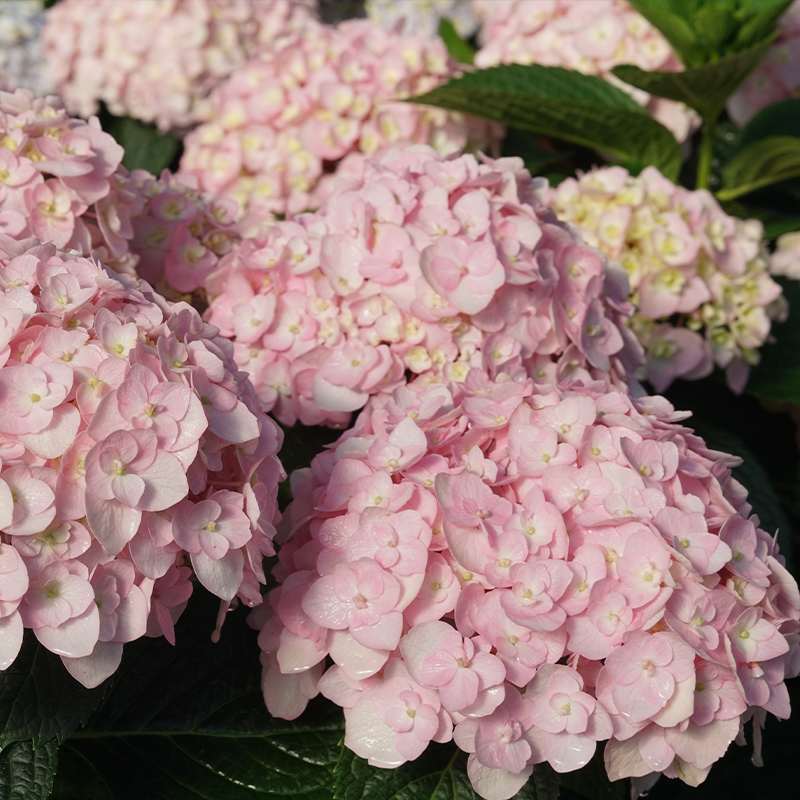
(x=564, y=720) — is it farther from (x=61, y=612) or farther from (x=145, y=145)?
(x=145, y=145)

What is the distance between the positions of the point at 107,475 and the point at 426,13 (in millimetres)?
1878

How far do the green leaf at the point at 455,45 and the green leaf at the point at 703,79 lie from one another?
529 millimetres

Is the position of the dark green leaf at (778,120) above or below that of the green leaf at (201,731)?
above

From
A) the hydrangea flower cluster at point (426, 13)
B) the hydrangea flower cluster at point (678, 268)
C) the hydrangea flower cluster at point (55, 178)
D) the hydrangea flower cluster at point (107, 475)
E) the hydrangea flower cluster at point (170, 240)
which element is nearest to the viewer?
the hydrangea flower cluster at point (107, 475)

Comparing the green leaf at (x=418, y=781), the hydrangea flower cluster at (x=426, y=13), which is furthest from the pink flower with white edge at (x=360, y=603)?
the hydrangea flower cluster at (x=426, y=13)

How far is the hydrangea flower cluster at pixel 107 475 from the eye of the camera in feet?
1.84

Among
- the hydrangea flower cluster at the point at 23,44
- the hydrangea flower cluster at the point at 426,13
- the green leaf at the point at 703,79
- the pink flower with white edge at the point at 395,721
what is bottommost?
the hydrangea flower cluster at the point at 23,44

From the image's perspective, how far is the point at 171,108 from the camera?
1.59 m

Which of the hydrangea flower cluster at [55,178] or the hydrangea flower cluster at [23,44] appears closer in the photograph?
the hydrangea flower cluster at [55,178]

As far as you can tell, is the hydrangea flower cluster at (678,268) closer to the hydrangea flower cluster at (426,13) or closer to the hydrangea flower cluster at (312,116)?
the hydrangea flower cluster at (312,116)

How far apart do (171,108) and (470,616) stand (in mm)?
1249

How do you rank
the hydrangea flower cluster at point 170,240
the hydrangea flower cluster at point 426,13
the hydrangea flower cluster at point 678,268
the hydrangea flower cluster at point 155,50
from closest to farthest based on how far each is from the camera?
1. the hydrangea flower cluster at point 170,240
2. the hydrangea flower cluster at point 678,268
3. the hydrangea flower cluster at point 155,50
4. the hydrangea flower cluster at point 426,13

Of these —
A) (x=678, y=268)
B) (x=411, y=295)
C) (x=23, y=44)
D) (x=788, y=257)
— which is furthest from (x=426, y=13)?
(x=411, y=295)

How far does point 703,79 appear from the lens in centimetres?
128
